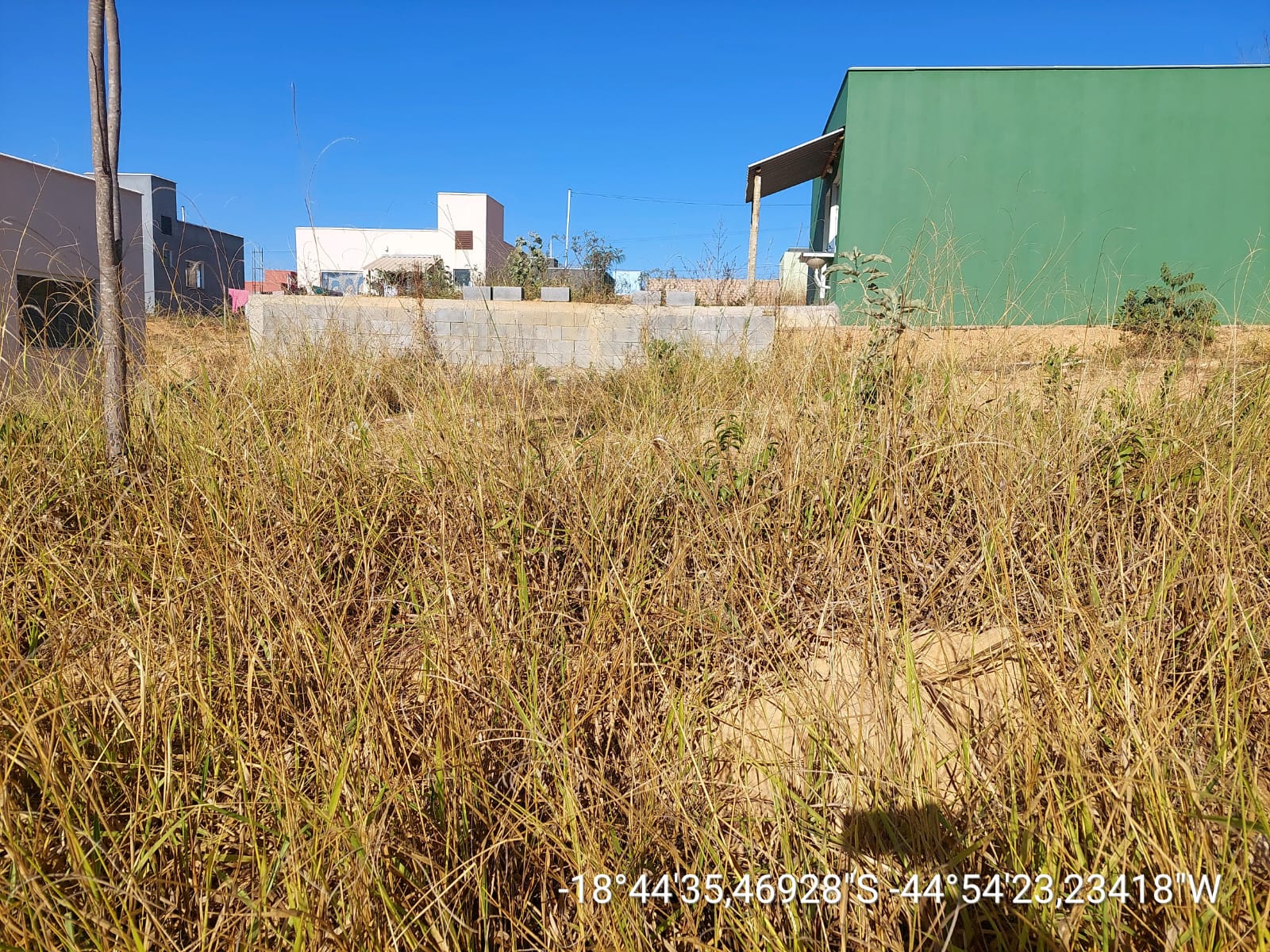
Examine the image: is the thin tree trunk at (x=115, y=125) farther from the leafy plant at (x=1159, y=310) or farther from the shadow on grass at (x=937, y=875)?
the leafy plant at (x=1159, y=310)

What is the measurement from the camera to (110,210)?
Result: 8.72ft

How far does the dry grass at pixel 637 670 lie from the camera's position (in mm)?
1178

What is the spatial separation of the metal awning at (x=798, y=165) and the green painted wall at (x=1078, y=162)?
4.44 feet

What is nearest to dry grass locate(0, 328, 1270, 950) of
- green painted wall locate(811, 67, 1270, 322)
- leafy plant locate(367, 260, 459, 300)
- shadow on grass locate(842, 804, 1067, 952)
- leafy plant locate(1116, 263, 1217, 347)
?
shadow on grass locate(842, 804, 1067, 952)

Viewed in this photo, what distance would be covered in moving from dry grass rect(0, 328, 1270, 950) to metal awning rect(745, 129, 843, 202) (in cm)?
1139

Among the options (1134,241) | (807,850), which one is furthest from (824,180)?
(807,850)

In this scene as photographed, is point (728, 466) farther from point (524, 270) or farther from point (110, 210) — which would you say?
point (524, 270)

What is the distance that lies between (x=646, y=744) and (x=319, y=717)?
0.63 meters

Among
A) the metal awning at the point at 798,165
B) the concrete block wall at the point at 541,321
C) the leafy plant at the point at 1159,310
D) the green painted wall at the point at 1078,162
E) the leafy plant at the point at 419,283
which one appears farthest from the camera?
the metal awning at the point at 798,165

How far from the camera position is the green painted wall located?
10555 millimetres

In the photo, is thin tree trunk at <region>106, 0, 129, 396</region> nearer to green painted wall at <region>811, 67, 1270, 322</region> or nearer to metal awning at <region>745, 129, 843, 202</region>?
green painted wall at <region>811, 67, 1270, 322</region>

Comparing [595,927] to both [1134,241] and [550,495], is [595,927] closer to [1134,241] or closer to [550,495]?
[550,495]

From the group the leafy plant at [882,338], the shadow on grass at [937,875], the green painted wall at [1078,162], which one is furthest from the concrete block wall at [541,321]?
the shadow on grass at [937,875]

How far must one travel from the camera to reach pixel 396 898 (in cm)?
122
